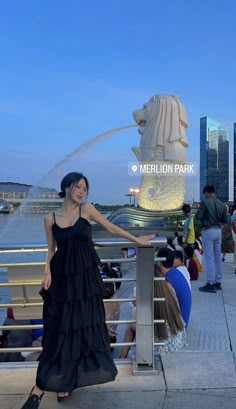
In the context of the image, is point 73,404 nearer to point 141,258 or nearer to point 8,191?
point 141,258

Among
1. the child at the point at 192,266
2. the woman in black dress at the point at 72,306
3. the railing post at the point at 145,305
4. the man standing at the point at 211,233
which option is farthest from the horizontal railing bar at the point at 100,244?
the child at the point at 192,266

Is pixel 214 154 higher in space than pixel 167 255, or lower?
higher

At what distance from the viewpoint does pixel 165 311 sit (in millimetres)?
3900

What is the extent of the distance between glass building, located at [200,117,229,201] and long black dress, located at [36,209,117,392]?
67.2 metres

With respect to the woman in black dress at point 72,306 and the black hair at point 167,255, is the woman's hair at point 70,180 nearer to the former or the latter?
the woman in black dress at point 72,306

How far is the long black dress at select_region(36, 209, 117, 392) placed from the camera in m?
2.91

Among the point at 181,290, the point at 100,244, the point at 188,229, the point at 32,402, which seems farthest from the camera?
the point at 188,229

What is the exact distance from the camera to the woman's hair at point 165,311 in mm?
3836

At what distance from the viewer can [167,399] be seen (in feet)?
10.1

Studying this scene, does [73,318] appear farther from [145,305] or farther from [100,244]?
[145,305]

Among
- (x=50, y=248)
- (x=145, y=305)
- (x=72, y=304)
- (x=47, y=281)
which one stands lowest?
(x=145, y=305)

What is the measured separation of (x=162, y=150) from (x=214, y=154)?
38.4 meters

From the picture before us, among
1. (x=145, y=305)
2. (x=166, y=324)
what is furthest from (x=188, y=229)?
(x=145, y=305)

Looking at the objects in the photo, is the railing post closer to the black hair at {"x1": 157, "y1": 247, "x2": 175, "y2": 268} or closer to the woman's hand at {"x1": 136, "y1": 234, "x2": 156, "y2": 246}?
the woman's hand at {"x1": 136, "y1": 234, "x2": 156, "y2": 246}
